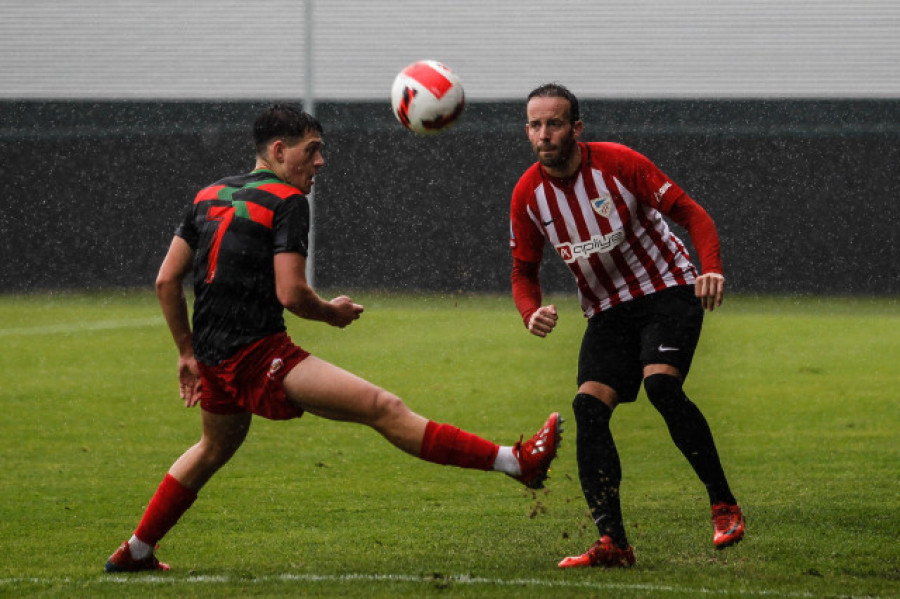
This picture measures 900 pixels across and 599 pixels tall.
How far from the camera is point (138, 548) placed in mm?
5141

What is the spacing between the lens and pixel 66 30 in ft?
91.8

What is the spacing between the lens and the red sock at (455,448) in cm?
473

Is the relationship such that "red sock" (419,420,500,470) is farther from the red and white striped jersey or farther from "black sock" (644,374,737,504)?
the red and white striped jersey

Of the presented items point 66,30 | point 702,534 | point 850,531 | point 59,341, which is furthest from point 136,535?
point 66,30

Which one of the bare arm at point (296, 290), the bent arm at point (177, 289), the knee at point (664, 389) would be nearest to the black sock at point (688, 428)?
the knee at point (664, 389)

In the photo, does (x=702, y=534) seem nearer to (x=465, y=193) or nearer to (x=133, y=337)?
(x=133, y=337)

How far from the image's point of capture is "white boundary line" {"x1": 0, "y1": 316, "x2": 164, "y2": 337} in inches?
643

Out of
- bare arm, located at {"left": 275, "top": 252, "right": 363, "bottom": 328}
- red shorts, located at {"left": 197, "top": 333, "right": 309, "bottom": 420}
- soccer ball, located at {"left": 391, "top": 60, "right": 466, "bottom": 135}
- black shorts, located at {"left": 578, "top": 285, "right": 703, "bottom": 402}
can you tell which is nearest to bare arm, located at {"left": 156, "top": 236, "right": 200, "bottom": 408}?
red shorts, located at {"left": 197, "top": 333, "right": 309, "bottom": 420}

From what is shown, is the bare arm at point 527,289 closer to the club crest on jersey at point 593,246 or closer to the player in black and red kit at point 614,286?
the player in black and red kit at point 614,286

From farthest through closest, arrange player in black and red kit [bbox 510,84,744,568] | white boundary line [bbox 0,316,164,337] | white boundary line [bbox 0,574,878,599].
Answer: white boundary line [bbox 0,316,164,337] < player in black and red kit [bbox 510,84,744,568] < white boundary line [bbox 0,574,878,599]

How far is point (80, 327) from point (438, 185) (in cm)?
888

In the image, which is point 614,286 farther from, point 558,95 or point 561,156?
point 558,95

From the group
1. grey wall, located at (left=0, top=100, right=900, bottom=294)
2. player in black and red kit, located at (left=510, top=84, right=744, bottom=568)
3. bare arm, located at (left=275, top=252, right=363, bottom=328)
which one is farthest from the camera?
grey wall, located at (left=0, top=100, right=900, bottom=294)

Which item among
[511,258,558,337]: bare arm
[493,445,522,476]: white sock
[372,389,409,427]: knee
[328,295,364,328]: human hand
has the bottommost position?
[493,445,522,476]: white sock
